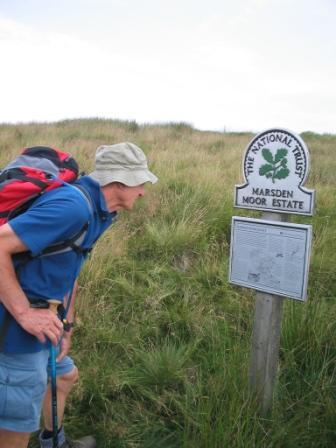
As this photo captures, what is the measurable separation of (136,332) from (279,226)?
1572 millimetres

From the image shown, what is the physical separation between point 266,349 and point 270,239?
0.67m

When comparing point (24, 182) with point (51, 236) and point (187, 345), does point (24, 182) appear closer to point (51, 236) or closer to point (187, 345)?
point (51, 236)

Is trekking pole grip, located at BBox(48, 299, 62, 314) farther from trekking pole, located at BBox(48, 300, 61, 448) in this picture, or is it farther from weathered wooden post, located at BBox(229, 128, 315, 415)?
weathered wooden post, located at BBox(229, 128, 315, 415)

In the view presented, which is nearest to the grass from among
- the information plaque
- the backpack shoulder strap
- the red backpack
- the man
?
the information plaque

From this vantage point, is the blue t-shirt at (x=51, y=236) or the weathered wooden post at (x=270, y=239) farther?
the weathered wooden post at (x=270, y=239)

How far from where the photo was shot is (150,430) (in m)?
2.52

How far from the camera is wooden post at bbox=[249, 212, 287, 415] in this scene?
2.43 metres

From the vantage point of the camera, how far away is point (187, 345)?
3.11 m

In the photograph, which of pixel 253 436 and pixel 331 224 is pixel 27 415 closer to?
pixel 253 436

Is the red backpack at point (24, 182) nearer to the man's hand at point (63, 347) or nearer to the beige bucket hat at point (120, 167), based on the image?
the beige bucket hat at point (120, 167)

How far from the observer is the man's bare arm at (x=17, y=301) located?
1670 mm

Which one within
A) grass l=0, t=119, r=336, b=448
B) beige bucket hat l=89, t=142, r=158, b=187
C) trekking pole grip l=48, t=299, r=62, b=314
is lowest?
grass l=0, t=119, r=336, b=448

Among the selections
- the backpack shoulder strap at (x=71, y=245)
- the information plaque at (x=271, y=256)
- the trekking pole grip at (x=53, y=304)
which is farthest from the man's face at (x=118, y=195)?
the information plaque at (x=271, y=256)

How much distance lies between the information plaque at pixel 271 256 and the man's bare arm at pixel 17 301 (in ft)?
3.88
